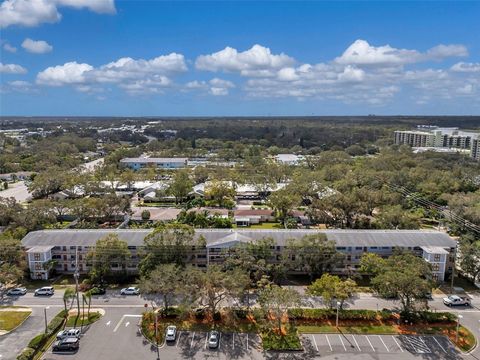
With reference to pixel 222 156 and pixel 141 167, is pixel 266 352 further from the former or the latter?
pixel 222 156

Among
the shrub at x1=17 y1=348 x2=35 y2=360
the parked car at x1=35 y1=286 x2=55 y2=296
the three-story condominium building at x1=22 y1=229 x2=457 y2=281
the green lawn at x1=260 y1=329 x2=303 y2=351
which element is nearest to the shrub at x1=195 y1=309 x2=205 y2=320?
the green lawn at x1=260 y1=329 x2=303 y2=351

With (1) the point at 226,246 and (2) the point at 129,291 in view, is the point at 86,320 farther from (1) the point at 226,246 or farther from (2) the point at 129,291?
(1) the point at 226,246

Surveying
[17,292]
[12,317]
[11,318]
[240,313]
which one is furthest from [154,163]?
[240,313]

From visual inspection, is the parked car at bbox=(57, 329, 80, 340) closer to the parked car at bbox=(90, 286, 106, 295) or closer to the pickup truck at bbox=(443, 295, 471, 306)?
the parked car at bbox=(90, 286, 106, 295)

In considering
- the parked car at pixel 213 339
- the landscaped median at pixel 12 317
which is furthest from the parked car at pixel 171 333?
the landscaped median at pixel 12 317

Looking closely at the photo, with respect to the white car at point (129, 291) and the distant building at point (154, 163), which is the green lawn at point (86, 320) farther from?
the distant building at point (154, 163)

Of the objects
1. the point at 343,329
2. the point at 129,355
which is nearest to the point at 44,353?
the point at 129,355
